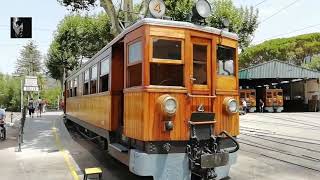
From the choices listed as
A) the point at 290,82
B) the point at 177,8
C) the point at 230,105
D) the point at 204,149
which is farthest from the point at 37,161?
the point at 290,82

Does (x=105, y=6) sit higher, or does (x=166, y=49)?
(x=105, y=6)

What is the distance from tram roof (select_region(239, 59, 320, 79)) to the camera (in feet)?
134

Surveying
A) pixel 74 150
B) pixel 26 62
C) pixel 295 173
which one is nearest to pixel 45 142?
pixel 74 150

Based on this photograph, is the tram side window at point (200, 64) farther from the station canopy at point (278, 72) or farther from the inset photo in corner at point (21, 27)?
the station canopy at point (278, 72)

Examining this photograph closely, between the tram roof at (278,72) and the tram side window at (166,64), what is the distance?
34.8 meters

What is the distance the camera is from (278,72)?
4106cm

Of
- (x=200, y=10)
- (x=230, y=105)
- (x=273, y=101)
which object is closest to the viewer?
(x=200, y=10)

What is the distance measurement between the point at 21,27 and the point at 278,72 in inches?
1134

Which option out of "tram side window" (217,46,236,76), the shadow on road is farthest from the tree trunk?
"tram side window" (217,46,236,76)

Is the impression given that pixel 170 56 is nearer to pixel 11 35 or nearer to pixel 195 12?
pixel 195 12

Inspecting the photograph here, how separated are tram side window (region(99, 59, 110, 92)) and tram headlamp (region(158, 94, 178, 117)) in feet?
9.19

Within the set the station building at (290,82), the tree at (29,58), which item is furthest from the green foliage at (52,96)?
the station building at (290,82)

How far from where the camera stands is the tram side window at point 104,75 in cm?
996

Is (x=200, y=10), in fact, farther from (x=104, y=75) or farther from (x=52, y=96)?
(x=52, y=96)
